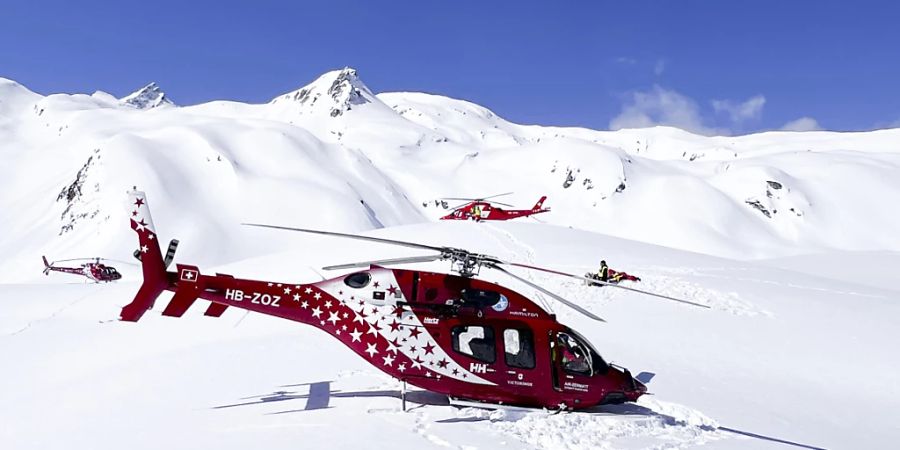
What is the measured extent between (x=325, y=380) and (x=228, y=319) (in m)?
8.47

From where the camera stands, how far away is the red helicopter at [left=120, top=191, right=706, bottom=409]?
9805 millimetres

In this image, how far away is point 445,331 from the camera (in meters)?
9.88

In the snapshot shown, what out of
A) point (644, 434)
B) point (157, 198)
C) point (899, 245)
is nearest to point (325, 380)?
point (644, 434)

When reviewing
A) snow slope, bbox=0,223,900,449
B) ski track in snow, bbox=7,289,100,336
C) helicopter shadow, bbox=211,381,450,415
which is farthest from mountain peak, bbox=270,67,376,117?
helicopter shadow, bbox=211,381,450,415

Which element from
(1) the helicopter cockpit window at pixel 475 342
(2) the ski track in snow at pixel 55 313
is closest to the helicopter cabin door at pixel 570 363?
(1) the helicopter cockpit window at pixel 475 342

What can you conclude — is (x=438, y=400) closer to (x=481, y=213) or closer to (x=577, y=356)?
(x=577, y=356)

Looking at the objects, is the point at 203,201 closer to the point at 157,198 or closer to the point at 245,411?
the point at 157,198

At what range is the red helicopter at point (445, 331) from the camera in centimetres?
980

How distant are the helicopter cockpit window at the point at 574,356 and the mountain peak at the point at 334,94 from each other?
174 meters

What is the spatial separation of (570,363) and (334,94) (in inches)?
7292

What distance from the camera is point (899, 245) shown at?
262 feet

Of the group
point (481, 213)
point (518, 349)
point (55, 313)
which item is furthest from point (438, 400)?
point (481, 213)

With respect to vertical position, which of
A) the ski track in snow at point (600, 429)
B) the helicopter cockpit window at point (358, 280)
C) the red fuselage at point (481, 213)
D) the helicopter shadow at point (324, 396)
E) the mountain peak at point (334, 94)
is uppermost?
the mountain peak at point (334, 94)

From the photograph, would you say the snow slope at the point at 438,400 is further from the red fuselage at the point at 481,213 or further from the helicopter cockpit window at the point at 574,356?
the red fuselage at the point at 481,213
